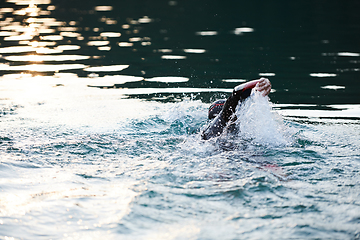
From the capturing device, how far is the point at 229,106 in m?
6.13

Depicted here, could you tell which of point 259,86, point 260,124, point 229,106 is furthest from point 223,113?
point 259,86

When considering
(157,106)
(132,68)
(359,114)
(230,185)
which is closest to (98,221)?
(230,185)

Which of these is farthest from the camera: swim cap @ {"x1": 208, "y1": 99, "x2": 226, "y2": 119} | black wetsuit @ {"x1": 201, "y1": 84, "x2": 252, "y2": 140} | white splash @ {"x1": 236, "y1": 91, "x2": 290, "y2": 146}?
swim cap @ {"x1": 208, "y1": 99, "x2": 226, "y2": 119}

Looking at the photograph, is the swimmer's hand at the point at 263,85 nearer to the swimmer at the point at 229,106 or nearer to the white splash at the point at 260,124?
the swimmer at the point at 229,106

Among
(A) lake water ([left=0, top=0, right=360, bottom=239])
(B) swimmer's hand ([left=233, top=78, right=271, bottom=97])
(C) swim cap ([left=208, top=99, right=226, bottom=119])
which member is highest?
(B) swimmer's hand ([left=233, top=78, right=271, bottom=97])

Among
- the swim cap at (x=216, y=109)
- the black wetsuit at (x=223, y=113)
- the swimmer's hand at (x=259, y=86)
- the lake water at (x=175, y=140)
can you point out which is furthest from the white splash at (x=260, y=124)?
the swim cap at (x=216, y=109)

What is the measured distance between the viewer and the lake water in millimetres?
4320

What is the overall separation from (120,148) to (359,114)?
5.61 m

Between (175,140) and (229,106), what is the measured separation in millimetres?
1262

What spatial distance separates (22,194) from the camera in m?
5.01

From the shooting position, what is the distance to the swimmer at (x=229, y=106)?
5.75 metres

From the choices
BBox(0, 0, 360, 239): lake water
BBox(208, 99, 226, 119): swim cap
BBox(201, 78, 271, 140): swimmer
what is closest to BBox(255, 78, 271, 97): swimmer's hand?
BBox(201, 78, 271, 140): swimmer

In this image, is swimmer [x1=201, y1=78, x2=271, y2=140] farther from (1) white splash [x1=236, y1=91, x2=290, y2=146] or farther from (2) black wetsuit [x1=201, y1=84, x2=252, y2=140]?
(1) white splash [x1=236, y1=91, x2=290, y2=146]

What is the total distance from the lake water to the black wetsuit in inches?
8.4
